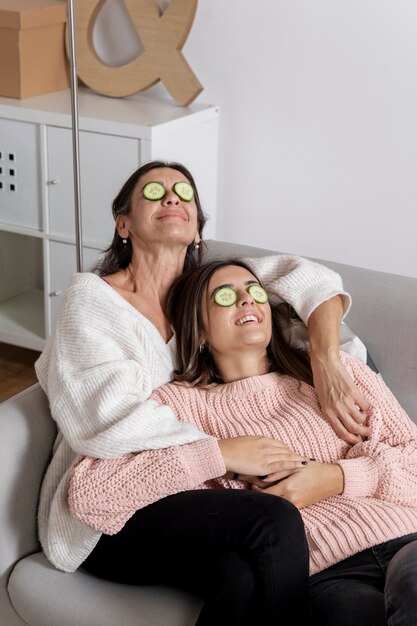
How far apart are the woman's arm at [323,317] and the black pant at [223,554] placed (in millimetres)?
277

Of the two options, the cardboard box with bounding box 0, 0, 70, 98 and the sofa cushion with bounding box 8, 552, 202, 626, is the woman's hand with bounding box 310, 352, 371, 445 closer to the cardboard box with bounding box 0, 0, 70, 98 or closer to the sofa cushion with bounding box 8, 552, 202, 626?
the sofa cushion with bounding box 8, 552, 202, 626

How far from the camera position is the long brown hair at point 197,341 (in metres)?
1.84

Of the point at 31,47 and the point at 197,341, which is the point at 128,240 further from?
the point at 31,47

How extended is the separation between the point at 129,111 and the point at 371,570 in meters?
1.66

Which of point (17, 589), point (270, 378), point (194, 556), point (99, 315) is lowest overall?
point (17, 589)

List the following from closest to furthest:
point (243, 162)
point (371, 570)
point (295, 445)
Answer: point (371, 570) < point (295, 445) < point (243, 162)

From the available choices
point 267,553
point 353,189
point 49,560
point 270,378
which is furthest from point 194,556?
point 353,189

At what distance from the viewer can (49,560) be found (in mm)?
1665

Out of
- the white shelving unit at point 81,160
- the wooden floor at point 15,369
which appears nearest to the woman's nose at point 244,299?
the white shelving unit at point 81,160

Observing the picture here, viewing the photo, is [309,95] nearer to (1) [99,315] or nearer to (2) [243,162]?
(2) [243,162]

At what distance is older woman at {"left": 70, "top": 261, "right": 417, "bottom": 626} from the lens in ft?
5.06

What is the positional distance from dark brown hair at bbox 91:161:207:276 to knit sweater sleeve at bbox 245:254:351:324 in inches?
4.8

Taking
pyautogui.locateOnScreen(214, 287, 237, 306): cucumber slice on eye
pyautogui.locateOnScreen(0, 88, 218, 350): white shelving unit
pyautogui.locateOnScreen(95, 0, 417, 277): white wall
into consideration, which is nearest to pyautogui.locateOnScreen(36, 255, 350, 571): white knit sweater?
pyautogui.locateOnScreen(214, 287, 237, 306): cucumber slice on eye

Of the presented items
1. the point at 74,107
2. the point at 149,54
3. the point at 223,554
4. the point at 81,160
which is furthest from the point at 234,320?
the point at 149,54
